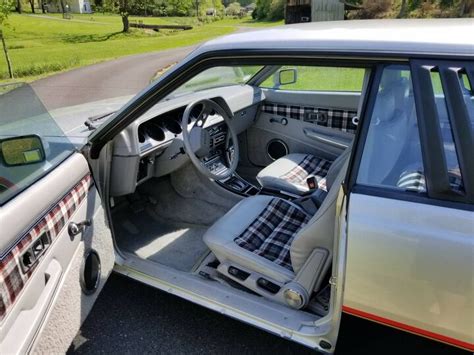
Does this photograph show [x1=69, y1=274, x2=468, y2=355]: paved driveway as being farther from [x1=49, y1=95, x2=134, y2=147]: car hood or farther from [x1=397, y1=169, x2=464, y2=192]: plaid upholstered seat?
[x1=397, y1=169, x2=464, y2=192]: plaid upholstered seat

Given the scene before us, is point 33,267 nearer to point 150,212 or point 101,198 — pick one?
point 101,198

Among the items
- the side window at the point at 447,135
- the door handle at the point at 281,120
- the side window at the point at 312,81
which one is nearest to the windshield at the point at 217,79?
the side window at the point at 312,81

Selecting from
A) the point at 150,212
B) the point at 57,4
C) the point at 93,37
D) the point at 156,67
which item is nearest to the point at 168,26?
the point at 93,37

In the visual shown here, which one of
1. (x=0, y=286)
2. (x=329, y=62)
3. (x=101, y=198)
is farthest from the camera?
(x=101, y=198)

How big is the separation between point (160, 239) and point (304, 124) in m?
1.66

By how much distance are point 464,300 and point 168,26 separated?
151 feet

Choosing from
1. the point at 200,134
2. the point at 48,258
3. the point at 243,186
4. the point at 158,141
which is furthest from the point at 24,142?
the point at 243,186

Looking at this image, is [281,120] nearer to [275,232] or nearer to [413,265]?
[275,232]

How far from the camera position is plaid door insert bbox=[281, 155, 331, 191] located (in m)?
3.11

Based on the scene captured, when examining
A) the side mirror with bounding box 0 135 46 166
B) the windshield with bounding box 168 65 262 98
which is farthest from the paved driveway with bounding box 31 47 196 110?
the side mirror with bounding box 0 135 46 166

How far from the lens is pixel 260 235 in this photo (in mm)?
2281

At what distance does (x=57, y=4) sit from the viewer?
215 ft

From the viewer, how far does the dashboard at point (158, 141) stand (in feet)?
7.48

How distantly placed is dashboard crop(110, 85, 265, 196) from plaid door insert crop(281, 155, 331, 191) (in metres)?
0.60
